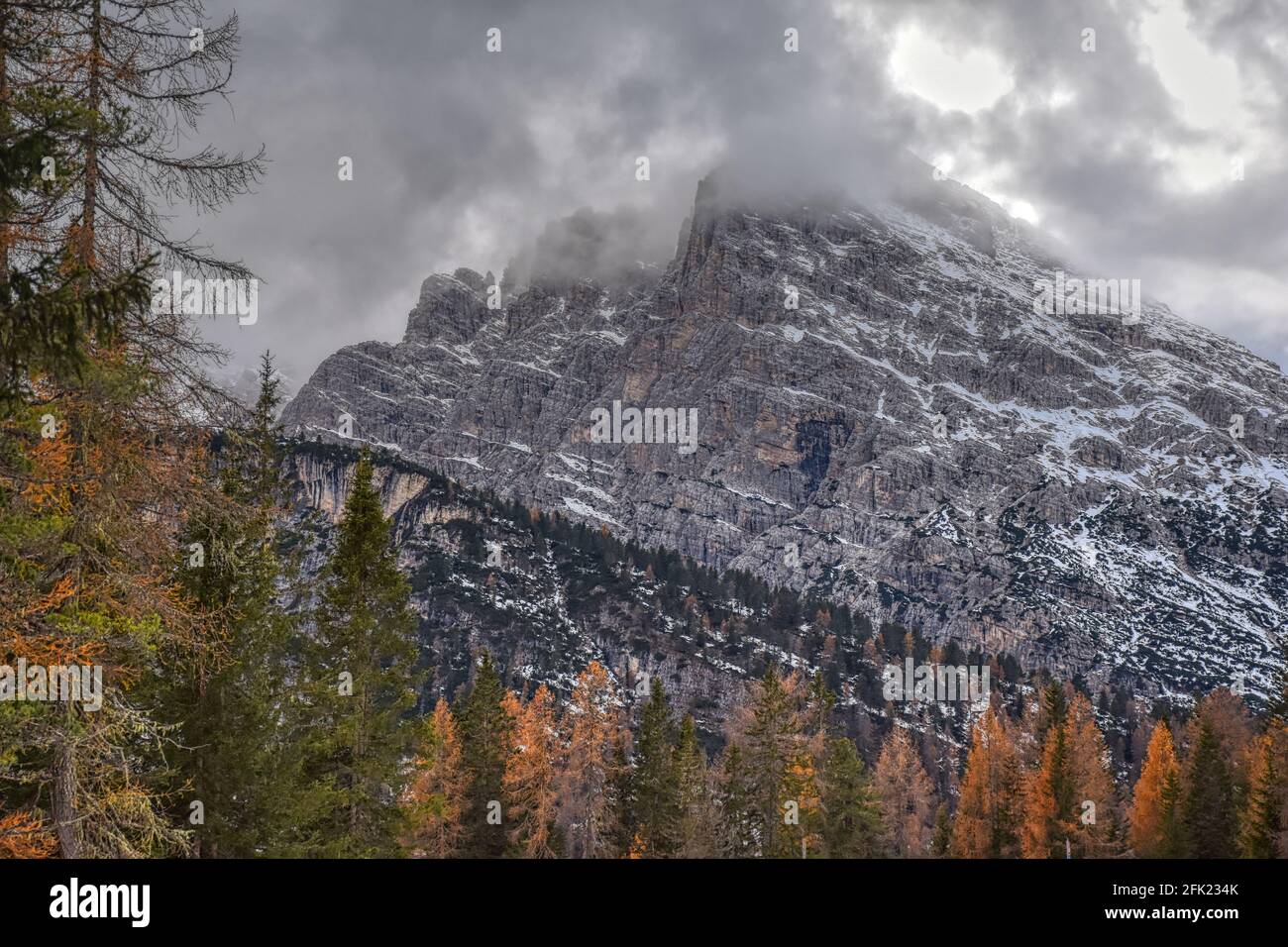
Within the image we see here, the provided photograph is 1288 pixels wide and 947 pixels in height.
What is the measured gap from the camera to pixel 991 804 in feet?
201

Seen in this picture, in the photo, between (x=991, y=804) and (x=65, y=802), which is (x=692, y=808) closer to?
(x=65, y=802)

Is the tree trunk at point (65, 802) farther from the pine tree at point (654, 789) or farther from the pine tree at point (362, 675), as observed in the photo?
the pine tree at point (654, 789)

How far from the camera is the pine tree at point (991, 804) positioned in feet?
186

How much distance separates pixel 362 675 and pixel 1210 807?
152 ft

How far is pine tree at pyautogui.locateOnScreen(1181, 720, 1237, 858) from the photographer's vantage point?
46691mm

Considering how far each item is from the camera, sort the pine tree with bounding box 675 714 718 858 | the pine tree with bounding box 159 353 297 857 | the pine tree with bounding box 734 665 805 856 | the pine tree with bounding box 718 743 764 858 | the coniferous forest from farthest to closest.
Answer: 1. the pine tree with bounding box 718 743 764 858
2. the pine tree with bounding box 734 665 805 856
3. the pine tree with bounding box 675 714 718 858
4. the pine tree with bounding box 159 353 297 857
5. the coniferous forest

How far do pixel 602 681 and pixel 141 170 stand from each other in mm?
40216

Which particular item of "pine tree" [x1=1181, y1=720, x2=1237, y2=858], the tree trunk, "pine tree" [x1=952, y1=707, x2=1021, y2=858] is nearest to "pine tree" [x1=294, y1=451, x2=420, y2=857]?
the tree trunk

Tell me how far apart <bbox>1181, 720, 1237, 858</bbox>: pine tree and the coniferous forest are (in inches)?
6.2

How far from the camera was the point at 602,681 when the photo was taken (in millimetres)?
49219

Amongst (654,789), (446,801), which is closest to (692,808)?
(654,789)

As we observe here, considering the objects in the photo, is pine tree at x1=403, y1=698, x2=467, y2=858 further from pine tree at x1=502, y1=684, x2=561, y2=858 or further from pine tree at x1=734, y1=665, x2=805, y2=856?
pine tree at x1=734, y1=665, x2=805, y2=856

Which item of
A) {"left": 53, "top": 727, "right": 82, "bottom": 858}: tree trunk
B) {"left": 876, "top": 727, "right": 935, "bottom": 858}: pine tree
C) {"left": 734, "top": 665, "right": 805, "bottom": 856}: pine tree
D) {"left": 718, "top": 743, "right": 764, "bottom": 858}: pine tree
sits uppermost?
{"left": 53, "top": 727, "right": 82, "bottom": 858}: tree trunk
